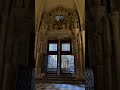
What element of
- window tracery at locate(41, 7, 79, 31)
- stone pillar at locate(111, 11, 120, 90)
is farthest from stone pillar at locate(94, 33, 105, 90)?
window tracery at locate(41, 7, 79, 31)

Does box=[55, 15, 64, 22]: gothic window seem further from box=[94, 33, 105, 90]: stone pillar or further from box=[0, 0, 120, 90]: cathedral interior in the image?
box=[94, 33, 105, 90]: stone pillar

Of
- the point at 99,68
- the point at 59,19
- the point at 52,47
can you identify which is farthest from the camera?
the point at 52,47

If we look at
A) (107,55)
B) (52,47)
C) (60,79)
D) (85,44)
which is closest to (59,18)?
(52,47)

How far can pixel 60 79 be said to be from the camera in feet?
42.8

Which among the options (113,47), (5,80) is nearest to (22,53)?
(5,80)

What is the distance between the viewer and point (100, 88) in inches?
138

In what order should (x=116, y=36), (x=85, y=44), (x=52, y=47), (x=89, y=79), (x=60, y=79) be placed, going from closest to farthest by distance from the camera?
1. (x=116, y=36)
2. (x=89, y=79)
3. (x=85, y=44)
4. (x=60, y=79)
5. (x=52, y=47)

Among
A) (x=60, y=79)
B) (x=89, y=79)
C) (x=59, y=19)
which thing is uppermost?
(x=59, y=19)

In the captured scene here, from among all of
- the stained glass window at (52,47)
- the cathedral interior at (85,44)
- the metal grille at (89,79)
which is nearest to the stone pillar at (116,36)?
the cathedral interior at (85,44)

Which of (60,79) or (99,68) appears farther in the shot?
(60,79)

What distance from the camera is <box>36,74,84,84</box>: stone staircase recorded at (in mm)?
12459

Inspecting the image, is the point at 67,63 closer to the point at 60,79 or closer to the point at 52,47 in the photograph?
the point at 52,47

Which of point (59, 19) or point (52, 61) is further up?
point (59, 19)

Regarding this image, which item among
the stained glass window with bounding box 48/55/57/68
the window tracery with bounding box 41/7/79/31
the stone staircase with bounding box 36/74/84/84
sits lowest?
the stone staircase with bounding box 36/74/84/84
